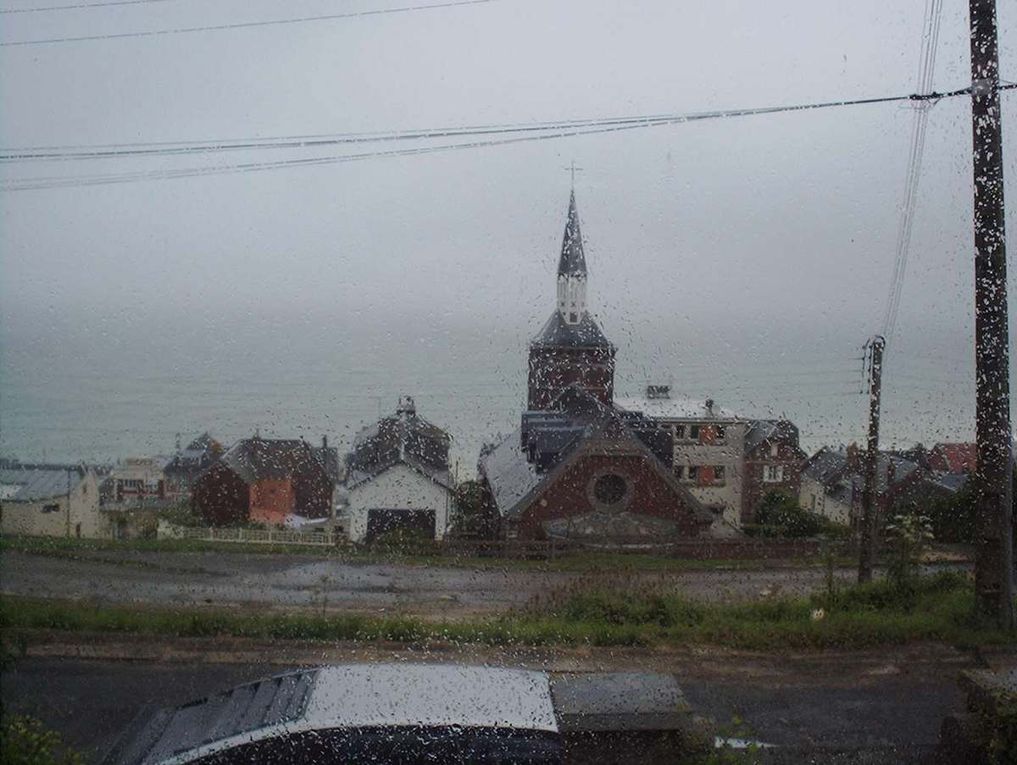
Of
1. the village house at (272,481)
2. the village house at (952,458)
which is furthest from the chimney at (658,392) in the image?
the village house at (272,481)

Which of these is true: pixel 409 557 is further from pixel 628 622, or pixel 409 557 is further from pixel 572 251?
pixel 572 251

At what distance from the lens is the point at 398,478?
4.03 m

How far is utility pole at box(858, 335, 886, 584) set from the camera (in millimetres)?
4137

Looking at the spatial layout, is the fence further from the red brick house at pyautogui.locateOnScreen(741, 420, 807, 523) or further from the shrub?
the shrub

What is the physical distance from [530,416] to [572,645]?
1.09 m

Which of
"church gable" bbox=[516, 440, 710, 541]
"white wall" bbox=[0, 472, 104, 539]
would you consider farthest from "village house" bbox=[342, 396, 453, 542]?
"white wall" bbox=[0, 472, 104, 539]

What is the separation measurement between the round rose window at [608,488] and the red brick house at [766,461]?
2.32ft

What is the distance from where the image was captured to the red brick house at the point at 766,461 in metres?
4.12

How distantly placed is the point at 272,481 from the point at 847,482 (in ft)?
9.70

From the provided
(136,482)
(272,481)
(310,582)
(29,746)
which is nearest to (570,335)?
(272,481)

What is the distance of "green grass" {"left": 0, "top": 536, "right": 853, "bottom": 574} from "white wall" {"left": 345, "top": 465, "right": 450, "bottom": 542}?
245mm

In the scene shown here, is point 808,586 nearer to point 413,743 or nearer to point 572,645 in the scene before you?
point 572,645

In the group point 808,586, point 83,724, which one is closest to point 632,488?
point 808,586

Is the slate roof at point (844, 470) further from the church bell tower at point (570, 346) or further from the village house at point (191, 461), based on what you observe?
the village house at point (191, 461)
